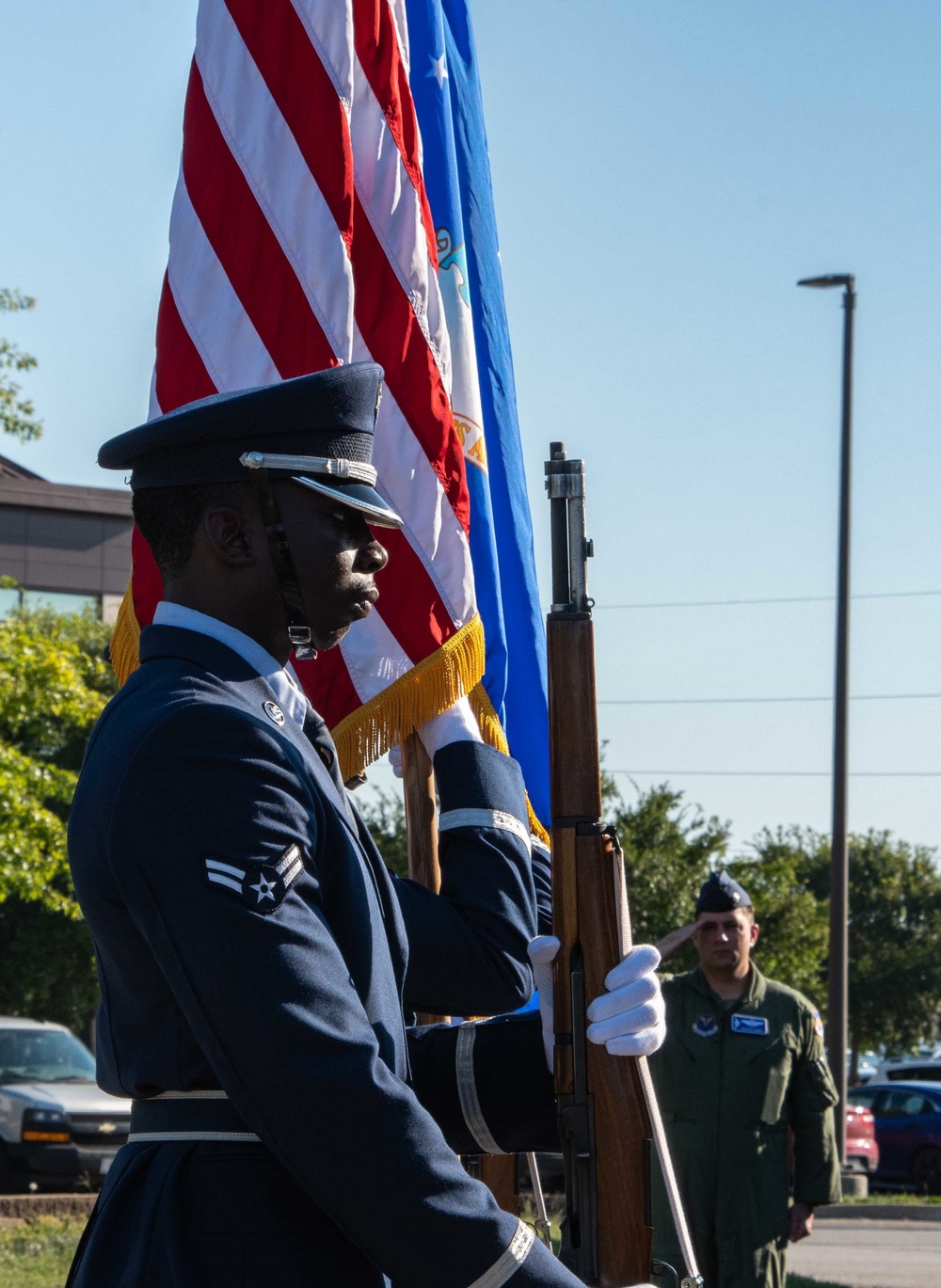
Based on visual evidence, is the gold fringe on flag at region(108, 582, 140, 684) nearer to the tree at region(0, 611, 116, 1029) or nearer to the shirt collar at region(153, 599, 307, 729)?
the shirt collar at region(153, 599, 307, 729)

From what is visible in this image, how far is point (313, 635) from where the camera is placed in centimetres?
205

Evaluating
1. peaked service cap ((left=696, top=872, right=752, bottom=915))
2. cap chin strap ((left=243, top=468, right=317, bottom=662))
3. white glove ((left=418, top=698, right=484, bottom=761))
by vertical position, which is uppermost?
cap chin strap ((left=243, top=468, right=317, bottom=662))

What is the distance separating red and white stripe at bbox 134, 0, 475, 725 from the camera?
12.0 ft

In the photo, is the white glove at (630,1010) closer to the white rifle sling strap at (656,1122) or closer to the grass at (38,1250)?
the white rifle sling strap at (656,1122)

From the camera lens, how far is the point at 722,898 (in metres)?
6.04

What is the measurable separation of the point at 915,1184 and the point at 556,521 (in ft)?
64.6

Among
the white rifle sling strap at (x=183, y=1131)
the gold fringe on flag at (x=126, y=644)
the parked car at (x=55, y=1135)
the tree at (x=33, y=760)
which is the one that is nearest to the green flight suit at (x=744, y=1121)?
the gold fringe on flag at (x=126, y=644)

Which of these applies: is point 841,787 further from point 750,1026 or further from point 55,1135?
point 750,1026

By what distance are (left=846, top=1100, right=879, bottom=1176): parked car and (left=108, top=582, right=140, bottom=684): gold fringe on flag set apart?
15990 mm

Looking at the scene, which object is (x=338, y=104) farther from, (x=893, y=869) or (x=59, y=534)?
(x=893, y=869)

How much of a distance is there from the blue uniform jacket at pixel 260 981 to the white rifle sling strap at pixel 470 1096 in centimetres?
32

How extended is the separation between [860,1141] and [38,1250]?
1205 centimetres

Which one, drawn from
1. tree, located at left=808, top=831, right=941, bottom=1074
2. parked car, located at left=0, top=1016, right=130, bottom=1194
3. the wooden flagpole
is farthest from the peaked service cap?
tree, located at left=808, top=831, right=941, bottom=1074

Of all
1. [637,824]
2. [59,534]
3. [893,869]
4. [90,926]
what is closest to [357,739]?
[90,926]
